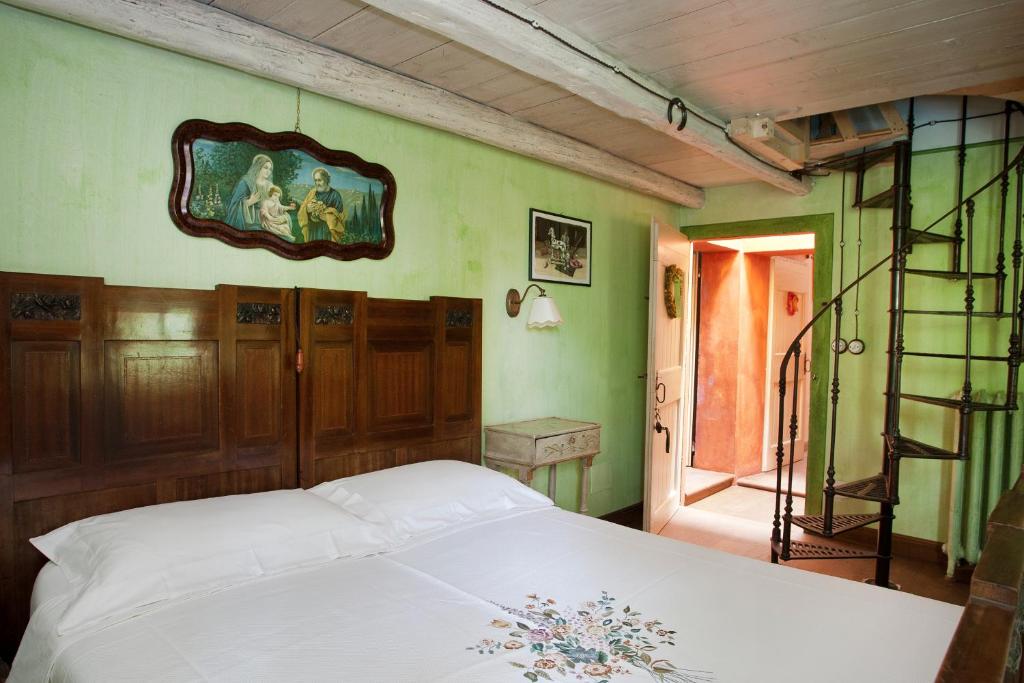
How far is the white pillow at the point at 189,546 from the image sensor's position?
1.66 metres

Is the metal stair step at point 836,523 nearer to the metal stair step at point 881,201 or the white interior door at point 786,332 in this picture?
the metal stair step at point 881,201

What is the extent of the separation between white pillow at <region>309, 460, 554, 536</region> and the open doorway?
3434 millimetres

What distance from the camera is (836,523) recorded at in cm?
352

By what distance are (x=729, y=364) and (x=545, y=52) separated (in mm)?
4510

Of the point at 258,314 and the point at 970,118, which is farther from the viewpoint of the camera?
the point at 970,118

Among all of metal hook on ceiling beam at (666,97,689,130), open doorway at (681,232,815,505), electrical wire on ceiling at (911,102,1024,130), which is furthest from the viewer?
open doorway at (681,232,815,505)

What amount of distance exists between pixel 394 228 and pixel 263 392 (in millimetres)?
999

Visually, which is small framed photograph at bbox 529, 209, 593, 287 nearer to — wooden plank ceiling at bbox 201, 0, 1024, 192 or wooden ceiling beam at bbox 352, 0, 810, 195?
wooden plank ceiling at bbox 201, 0, 1024, 192

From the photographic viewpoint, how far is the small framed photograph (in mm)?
3779

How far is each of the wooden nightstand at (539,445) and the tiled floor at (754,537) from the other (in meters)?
1.22

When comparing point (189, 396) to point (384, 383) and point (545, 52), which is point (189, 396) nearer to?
point (384, 383)

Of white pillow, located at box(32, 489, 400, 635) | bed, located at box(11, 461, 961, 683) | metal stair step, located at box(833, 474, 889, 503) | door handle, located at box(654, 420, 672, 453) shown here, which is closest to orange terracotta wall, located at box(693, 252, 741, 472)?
door handle, located at box(654, 420, 672, 453)

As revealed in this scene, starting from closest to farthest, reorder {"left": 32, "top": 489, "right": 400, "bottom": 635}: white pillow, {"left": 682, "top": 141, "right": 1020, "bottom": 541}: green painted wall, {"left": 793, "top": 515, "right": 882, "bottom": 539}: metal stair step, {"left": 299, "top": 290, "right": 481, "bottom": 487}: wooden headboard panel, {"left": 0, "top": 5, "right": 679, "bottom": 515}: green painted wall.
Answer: {"left": 32, "top": 489, "right": 400, "bottom": 635}: white pillow, {"left": 0, "top": 5, "right": 679, "bottom": 515}: green painted wall, {"left": 299, "top": 290, "right": 481, "bottom": 487}: wooden headboard panel, {"left": 793, "top": 515, "right": 882, "bottom": 539}: metal stair step, {"left": 682, "top": 141, "right": 1020, "bottom": 541}: green painted wall

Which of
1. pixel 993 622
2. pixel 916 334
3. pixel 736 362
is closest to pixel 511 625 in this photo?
pixel 993 622
